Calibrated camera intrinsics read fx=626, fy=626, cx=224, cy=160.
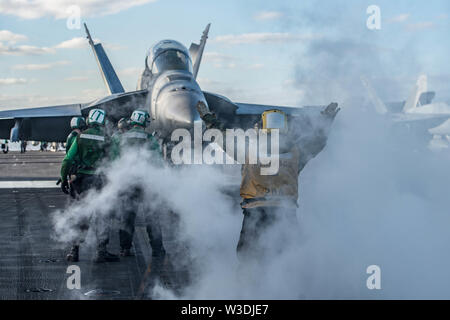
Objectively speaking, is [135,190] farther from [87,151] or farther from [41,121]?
[41,121]

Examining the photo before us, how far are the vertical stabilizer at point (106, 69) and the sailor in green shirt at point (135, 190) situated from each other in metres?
16.9

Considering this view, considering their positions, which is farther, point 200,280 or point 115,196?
point 115,196

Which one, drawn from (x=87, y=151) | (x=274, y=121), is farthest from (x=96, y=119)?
(x=274, y=121)

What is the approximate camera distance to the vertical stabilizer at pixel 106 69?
2642cm

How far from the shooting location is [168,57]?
1848 centimetres

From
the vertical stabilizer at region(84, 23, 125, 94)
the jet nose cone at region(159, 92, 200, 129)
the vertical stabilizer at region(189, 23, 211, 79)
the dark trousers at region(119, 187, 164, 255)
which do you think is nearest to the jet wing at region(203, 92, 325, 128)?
the vertical stabilizer at region(189, 23, 211, 79)

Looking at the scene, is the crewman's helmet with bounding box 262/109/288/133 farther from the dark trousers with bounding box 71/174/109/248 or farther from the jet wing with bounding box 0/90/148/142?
the jet wing with bounding box 0/90/148/142

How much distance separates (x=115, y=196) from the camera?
32.0 feet

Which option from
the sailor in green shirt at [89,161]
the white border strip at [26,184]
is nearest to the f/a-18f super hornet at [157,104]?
the white border strip at [26,184]

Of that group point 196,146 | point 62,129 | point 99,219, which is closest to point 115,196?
point 99,219

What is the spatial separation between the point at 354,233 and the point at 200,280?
7.12 ft

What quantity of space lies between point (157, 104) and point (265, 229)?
11.1m

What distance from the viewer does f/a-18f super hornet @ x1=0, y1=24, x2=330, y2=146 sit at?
16562 mm
